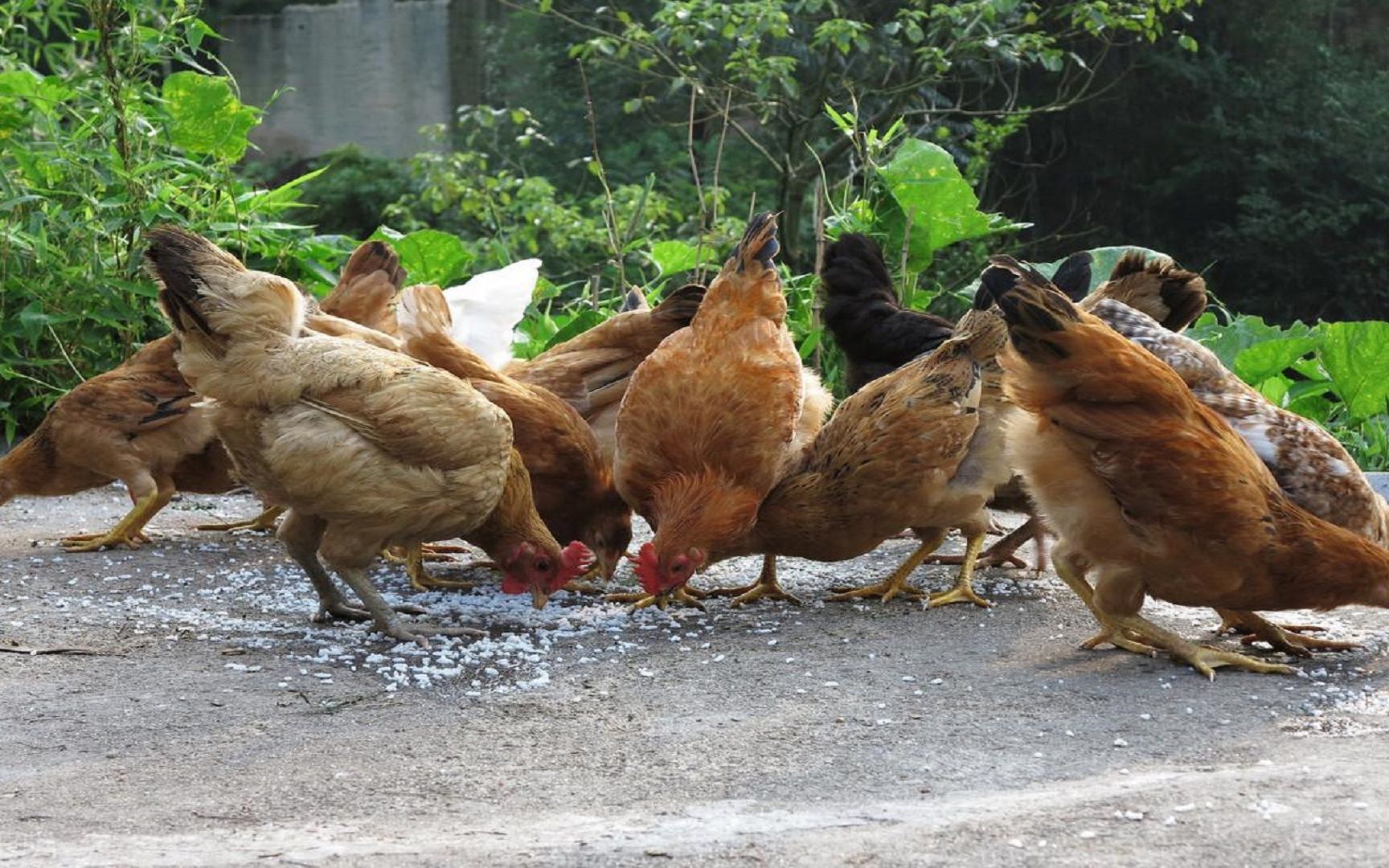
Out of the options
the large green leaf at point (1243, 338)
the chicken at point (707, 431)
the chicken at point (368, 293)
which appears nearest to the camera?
the chicken at point (707, 431)

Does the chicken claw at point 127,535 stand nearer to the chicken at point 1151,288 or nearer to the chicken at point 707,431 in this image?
the chicken at point 707,431

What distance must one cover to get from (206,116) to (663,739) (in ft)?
19.2

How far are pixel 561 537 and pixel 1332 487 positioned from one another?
9.42ft

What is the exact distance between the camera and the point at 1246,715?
3949 millimetres

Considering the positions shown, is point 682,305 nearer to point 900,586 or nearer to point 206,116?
point 900,586

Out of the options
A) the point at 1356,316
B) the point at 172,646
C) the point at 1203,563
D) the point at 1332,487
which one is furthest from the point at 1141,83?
the point at 172,646

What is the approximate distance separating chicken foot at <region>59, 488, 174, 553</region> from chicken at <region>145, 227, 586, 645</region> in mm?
1616

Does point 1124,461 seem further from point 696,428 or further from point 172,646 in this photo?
point 172,646

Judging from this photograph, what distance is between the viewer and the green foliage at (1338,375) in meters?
7.62

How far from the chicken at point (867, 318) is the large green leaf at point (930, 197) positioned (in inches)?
52.6

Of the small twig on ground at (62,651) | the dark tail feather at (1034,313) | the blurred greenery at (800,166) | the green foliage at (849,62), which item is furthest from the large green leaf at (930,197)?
the small twig on ground at (62,651)

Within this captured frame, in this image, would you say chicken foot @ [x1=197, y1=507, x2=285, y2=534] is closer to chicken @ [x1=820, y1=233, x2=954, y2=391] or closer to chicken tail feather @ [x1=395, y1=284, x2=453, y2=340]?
chicken tail feather @ [x1=395, y1=284, x2=453, y2=340]

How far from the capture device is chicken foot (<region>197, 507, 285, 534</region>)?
647cm

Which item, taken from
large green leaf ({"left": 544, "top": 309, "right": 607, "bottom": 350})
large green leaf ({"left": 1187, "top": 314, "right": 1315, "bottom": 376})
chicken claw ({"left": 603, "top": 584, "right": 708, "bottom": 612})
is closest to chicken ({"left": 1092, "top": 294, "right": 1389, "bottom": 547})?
chicken claw ({"left": 603, "top": 584, "right": 708, "bottom": 612})
